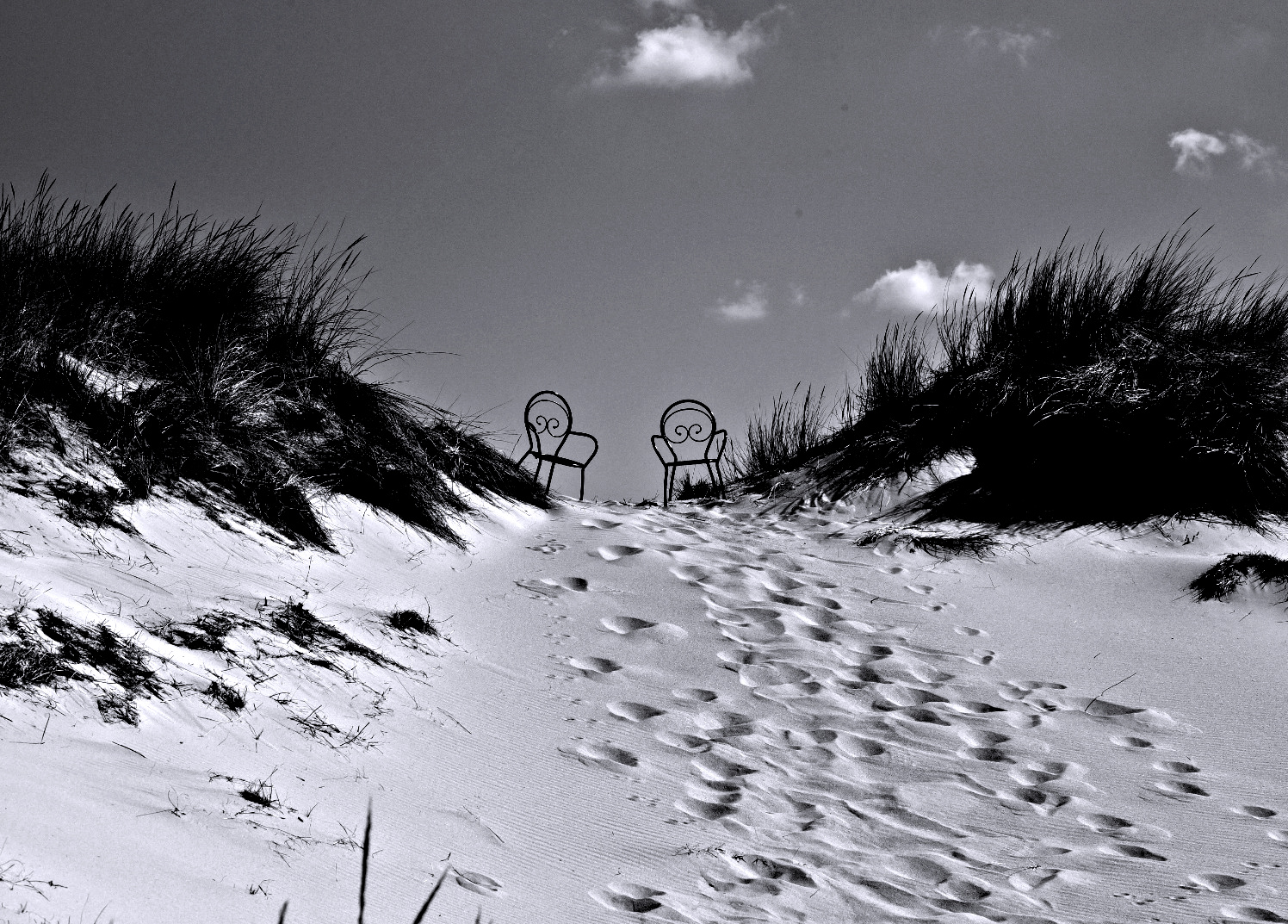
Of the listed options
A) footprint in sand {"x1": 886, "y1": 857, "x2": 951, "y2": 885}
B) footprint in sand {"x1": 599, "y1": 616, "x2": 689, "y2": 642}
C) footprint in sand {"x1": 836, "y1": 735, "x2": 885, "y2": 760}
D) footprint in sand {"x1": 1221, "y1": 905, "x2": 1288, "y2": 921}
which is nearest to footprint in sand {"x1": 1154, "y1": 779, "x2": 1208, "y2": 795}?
footprint in sand {"x1": 1221, "y1": 905, "x2": 1288, "y2": 921}

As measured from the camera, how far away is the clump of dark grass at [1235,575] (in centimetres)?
456

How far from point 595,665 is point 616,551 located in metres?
1.64

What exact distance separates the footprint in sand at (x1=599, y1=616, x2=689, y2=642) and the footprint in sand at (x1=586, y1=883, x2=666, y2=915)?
1.80 metres

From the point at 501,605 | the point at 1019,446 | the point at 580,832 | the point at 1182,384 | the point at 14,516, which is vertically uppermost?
the point at 1182,384

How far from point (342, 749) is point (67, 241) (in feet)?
13.5

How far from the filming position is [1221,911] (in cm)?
229

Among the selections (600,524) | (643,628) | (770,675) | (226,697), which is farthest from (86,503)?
(600,524)

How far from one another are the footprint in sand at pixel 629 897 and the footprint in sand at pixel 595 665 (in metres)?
1.42

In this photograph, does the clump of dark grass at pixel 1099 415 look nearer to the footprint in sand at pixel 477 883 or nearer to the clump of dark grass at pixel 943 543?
the clump of dark grass at pixel 943 543

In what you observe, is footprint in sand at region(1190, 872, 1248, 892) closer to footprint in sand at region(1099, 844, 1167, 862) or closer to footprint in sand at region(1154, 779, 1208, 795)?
footprint in sand at region(1099, 844, 1167, 862)

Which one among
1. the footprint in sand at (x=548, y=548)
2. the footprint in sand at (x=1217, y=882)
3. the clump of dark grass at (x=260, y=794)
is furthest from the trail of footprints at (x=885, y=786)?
the footprint in sand at (x=548, y=548)

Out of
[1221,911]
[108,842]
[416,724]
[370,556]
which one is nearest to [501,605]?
[370,556]

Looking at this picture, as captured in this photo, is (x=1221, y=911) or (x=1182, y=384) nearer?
(x=1221, y=911)

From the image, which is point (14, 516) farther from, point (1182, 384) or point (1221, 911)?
point (1182, 384)
